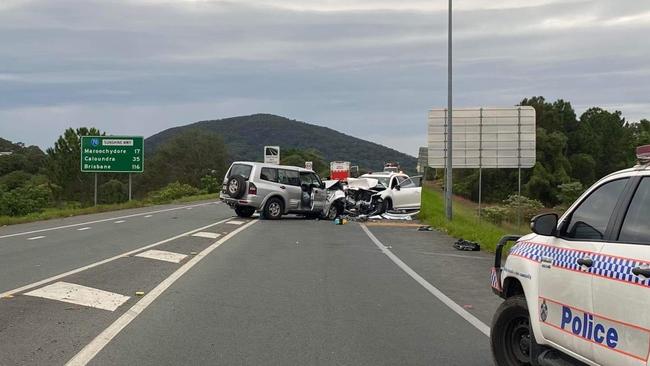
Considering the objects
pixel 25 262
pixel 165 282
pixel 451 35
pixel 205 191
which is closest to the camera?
pixel 165 282

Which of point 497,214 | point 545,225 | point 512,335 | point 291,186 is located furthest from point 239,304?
point 497,214

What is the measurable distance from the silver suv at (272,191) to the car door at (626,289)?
21.8 metres

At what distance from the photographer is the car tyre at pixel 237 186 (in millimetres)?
25594

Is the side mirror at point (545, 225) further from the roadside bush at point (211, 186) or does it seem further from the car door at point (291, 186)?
the roadside bush at point (211, 186)

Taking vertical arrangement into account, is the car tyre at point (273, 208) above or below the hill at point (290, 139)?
below

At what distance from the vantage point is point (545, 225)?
5004 millimetres

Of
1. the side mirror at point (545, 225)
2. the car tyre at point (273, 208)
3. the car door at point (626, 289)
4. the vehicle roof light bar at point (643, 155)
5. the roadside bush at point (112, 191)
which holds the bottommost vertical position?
the roadside bush at point (112, 191)

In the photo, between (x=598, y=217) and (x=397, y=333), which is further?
(x=397, y=333)

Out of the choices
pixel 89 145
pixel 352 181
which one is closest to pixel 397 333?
pixel 352 181

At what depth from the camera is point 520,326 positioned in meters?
5.66

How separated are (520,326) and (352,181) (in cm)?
2536

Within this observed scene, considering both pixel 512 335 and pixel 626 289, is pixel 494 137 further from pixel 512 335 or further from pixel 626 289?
pixel 626 289

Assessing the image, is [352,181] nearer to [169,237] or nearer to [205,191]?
[169,237]

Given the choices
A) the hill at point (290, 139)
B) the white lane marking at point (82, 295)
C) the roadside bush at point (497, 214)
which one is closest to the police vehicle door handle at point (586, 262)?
the white lane marking at point (82, 295)
